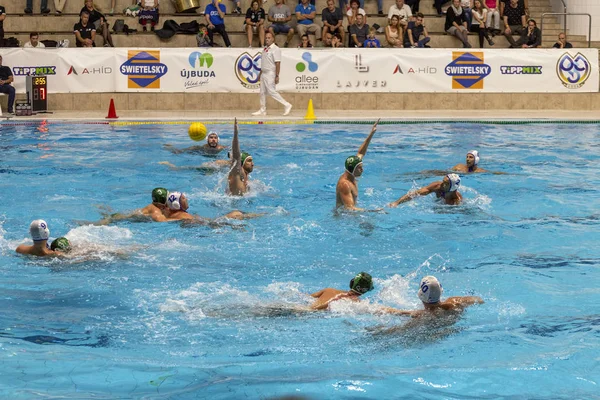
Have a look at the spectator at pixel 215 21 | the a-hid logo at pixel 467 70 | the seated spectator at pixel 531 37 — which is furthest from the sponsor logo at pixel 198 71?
the seated spectator at pixel 531 37

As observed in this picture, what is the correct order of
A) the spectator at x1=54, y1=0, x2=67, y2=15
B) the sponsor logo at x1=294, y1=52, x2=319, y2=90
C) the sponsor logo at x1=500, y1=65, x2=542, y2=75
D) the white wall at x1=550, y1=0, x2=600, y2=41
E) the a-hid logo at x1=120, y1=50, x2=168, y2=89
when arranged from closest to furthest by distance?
the a-hid logo at x1=120, y1=50, x2=168, y2=89 → the sponsor logo at x1=294, y1=52, x2=319, y2=90 → the sponsor logo at x1=500, y1=65, x2=542, y2=75 → the spectator at x1=54, y1=0, x2=67, y2=15 → the white wall at x1=550, y1=0, x2=600, y2=41

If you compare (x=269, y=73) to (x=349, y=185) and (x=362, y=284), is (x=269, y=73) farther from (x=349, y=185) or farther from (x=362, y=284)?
(x=362, y=284)

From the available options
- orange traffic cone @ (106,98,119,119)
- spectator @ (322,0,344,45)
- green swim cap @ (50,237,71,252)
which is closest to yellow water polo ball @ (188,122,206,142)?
orange traffic cone @ (106,98,119,119)

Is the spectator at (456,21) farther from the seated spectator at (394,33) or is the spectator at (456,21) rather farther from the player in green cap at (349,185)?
the player in green cap at (349,185)

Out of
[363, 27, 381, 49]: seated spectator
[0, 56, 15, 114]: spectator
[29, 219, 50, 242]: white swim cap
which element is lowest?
[29, 219, 50, 242]: white swim cap

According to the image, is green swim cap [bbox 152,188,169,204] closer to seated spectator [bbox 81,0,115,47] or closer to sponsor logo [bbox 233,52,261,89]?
sponsor logo [bbox 233,52,261,89]

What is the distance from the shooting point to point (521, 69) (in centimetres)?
2231

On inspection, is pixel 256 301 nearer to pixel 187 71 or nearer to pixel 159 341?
pixel 159 341

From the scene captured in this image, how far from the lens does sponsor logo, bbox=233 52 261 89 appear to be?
72.0 feet

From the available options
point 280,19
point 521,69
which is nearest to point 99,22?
point 280,19

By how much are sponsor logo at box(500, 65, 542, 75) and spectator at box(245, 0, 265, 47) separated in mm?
6113

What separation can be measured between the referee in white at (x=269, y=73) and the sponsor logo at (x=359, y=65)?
2.07m

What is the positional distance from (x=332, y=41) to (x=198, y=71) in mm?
3511

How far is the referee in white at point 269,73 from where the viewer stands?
21.0m
